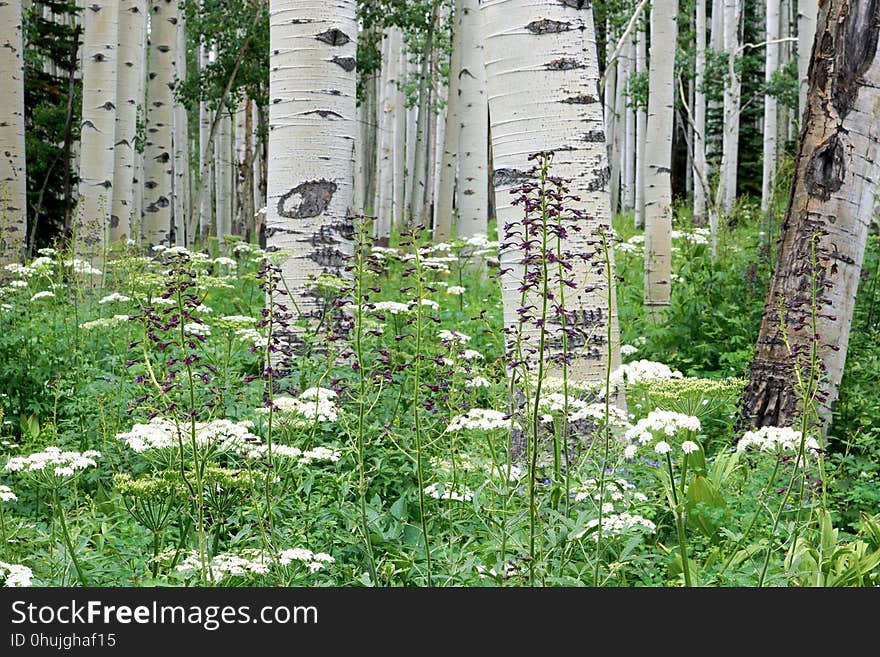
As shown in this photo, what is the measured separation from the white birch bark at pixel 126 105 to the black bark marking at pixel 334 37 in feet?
17.8

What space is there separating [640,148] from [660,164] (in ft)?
37.6

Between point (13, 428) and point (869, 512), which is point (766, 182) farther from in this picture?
point (13, 428)

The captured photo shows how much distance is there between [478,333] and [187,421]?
4.21 m

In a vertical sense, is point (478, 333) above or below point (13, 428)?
above

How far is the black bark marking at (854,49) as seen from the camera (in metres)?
4.63

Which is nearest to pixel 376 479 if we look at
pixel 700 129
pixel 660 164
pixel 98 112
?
pixel 660 164

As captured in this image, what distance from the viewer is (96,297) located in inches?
269

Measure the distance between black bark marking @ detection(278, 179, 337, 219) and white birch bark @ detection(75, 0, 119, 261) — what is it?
4445 mm

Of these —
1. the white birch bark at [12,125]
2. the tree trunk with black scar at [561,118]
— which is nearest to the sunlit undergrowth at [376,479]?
the tree trunk with black scar at [561,118]

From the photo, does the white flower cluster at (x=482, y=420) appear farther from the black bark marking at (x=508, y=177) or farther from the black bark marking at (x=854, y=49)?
the black bark marking at (x=854, y=49)

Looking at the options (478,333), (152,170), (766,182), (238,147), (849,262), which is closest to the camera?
(849,262)

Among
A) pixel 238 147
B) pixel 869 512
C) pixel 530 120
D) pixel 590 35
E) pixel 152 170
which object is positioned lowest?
pixel 869 512

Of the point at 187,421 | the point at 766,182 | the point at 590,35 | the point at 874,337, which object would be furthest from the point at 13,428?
the point at 766,182

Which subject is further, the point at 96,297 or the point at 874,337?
the point at 96,297
